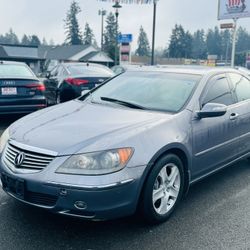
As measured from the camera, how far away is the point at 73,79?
966 cm

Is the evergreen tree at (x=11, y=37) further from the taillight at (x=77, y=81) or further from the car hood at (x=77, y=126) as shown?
the car hood at (x=77, y=126)

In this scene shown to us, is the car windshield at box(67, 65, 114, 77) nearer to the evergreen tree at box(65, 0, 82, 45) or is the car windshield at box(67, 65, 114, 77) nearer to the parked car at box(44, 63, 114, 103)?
the parked car at box(44, 63, 114, 103)

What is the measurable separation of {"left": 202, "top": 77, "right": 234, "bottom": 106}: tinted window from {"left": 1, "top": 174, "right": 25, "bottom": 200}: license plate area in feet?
7.08

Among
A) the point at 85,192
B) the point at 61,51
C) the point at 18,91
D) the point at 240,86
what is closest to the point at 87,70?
the point at 18,91

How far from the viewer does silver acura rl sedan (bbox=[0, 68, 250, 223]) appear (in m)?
2.97

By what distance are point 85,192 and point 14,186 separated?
0.70 m

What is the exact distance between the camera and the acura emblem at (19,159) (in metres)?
3.15

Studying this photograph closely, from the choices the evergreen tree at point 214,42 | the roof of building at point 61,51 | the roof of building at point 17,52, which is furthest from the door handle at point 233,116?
the evergreen tree at point 214,42

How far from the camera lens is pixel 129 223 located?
137 inches

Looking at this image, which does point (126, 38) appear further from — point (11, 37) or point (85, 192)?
point (11, 37)

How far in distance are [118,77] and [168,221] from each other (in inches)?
86.9

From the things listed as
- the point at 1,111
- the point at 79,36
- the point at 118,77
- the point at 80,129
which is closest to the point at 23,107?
the point at 1,111

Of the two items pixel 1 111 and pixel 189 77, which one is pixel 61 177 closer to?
pixel 189 77

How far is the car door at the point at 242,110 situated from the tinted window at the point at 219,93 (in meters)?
0.17
